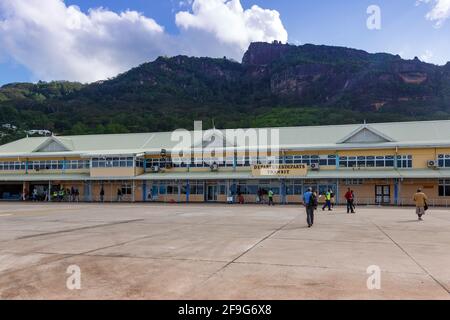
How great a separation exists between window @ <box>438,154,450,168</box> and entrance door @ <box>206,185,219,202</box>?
18.6 meters

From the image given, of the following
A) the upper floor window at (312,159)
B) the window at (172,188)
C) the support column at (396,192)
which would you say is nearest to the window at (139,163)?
the window at (172,188)

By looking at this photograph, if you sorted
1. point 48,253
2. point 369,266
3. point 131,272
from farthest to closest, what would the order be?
point 48,253
point 369,266
point 131,272

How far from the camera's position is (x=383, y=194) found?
33.1 m

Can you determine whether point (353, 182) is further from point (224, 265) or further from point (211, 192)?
point (224, 265)

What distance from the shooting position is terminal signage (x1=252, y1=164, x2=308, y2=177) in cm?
3381

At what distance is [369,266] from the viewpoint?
24.5 feet

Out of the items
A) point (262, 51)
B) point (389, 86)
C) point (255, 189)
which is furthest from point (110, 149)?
point (262, 51)

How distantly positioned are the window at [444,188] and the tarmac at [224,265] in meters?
21.3

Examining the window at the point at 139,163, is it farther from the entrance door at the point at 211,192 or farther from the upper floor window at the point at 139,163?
the entrance door at the point at 211,192

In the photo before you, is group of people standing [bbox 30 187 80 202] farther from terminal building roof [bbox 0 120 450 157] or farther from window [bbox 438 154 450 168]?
window [bbox 438 154 450 168]

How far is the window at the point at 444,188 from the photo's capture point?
31.3 meters
